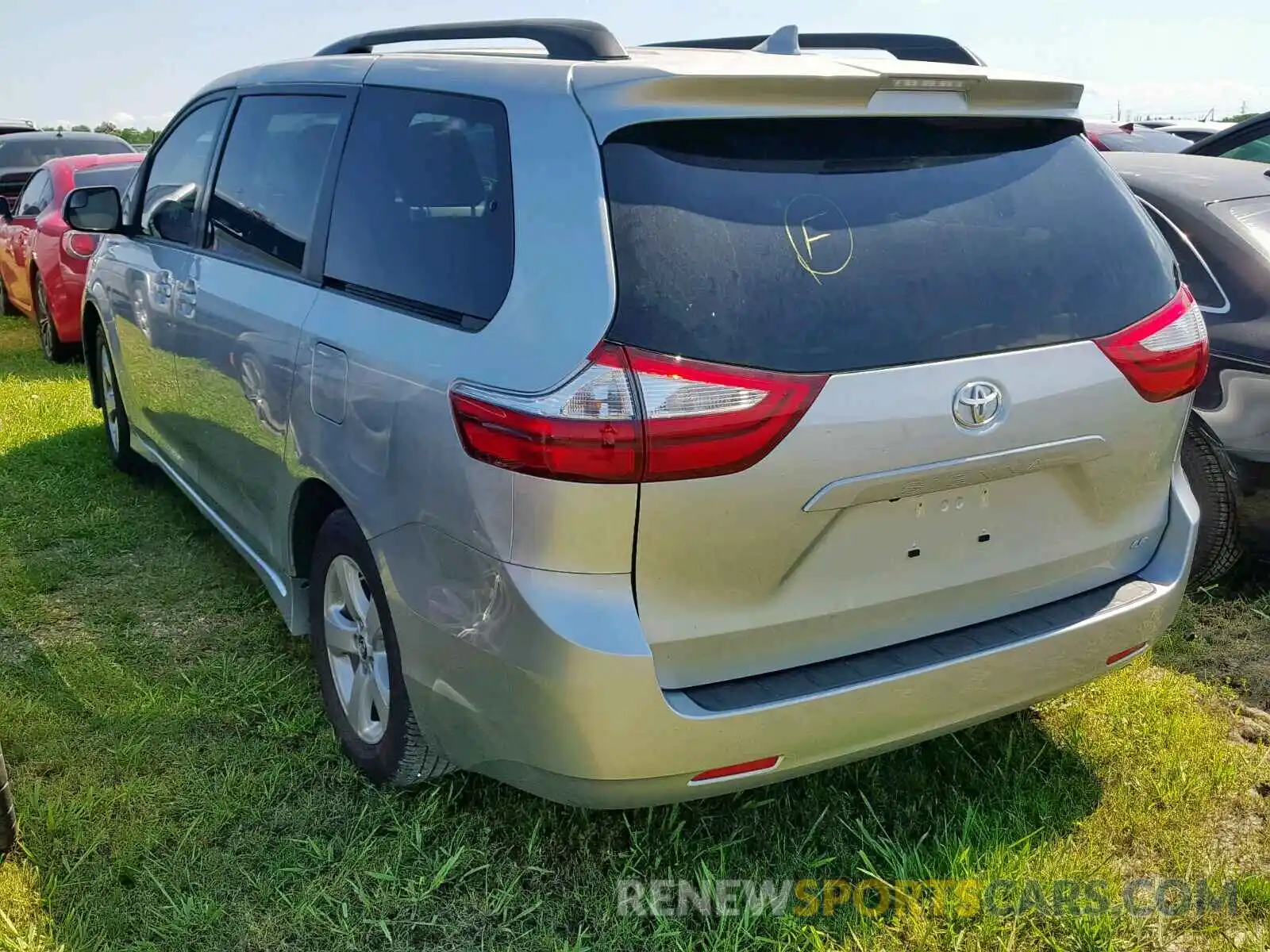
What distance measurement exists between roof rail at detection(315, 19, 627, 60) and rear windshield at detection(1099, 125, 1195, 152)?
33.7 ft

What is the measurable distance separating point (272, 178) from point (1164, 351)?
7.92ft

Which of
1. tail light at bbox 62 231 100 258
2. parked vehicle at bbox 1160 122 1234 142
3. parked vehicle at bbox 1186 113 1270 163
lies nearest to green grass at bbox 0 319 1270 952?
parked vehicle at bbox 1186 113 1270 163

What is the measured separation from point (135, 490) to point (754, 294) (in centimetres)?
403

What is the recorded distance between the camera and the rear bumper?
81.7 inches

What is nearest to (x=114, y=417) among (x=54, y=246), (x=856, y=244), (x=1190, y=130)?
(x=54, y=246)

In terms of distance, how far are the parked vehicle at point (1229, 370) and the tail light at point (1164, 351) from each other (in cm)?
120

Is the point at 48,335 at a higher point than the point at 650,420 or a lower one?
lower

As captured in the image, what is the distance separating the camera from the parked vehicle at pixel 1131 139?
12.3 metres

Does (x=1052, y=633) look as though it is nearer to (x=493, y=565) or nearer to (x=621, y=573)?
(x=621, y=573)

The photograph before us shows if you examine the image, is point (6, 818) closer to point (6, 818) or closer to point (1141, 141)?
point (6, 818)

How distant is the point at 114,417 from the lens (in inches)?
212

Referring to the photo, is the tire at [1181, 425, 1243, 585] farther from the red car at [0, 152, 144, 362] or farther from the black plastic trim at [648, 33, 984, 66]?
the red car at [0, 152, 144, 362]

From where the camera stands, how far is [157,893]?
2.56 meters

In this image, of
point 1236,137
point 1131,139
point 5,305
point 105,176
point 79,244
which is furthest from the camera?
point 1131,139
